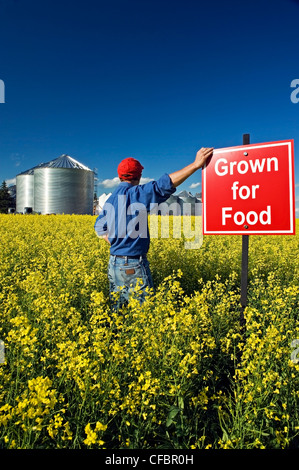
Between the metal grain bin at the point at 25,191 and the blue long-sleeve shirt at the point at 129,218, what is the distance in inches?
1634

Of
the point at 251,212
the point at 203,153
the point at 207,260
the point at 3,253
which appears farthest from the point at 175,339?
the point at 3,253

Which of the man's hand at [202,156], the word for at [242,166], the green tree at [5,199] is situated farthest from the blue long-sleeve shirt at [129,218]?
the green tree at [5,199]

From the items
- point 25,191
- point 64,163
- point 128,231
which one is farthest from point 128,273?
point 25,191

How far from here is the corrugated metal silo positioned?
3694 centimetres

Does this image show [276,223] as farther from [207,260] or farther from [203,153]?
[207,260]

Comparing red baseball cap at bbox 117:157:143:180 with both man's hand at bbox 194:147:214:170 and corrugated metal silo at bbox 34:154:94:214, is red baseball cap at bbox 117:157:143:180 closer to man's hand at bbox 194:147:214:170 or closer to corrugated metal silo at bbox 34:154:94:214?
man's hand at bbox 194:147:214:170

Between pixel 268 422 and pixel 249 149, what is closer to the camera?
pixel 268 422

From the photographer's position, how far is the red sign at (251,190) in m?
2.48

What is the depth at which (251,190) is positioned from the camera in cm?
258

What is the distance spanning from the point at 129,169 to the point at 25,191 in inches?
1718

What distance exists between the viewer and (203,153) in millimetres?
2590
